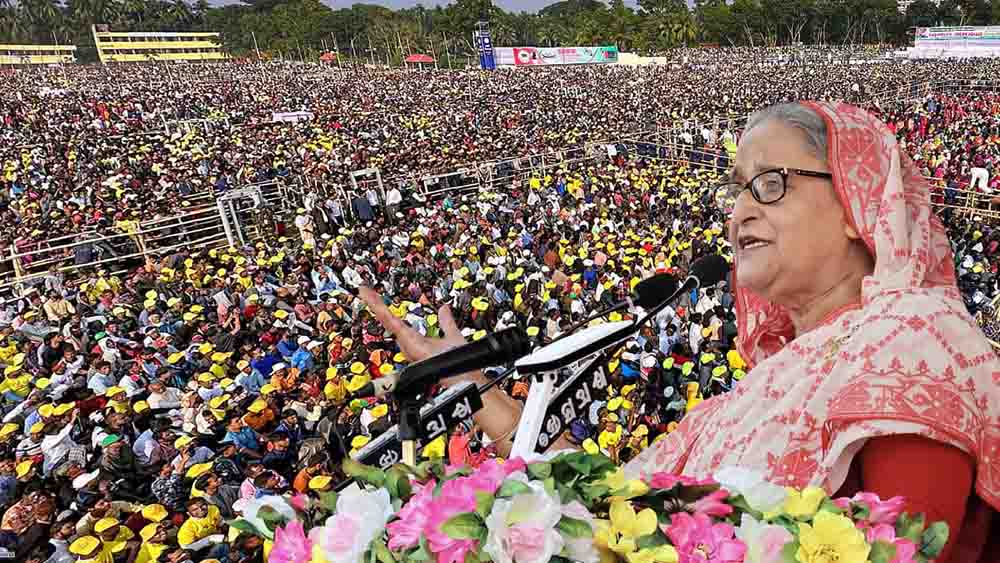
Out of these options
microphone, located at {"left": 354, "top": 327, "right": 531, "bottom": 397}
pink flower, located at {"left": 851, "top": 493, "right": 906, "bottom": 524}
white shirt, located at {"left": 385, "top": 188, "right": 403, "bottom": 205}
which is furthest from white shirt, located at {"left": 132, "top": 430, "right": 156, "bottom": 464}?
white shirt, located at {"left": 385, "top": 188, "right": 403, "bottom": 205}

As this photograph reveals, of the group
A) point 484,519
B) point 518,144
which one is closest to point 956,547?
point 484,519

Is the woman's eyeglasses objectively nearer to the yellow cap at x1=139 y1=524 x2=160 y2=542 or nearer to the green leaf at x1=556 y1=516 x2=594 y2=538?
the green leaf at x1=556 y1=516 x2=594 y2=538

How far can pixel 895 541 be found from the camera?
2.28ft

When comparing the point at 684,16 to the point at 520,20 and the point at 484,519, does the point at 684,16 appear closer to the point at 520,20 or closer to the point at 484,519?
the point at 520,20

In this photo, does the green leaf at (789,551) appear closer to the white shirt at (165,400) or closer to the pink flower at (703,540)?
the pink flower at (703,540)

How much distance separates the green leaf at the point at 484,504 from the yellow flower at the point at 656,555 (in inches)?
6.4

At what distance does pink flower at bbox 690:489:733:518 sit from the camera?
2.33ft

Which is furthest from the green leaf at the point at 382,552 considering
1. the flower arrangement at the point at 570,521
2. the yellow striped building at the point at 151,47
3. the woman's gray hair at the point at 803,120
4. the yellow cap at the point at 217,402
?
the yellow striped building at the point at 151,47

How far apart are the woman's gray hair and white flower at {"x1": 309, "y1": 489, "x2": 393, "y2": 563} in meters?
1.11

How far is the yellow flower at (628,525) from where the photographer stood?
67cm

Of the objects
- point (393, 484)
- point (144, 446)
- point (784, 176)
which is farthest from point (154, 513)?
point (784, 176)

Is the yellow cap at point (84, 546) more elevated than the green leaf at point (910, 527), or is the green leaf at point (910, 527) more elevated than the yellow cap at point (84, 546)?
the green leaf at point (910, 527)

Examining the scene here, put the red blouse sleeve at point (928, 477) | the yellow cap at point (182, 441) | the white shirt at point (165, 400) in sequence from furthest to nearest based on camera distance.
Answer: the white shirt at point (165, 400) < the yellow cap at point (182, 441) < the red blouse sleeve at point (928, 477)

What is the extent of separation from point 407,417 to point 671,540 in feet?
1.80
